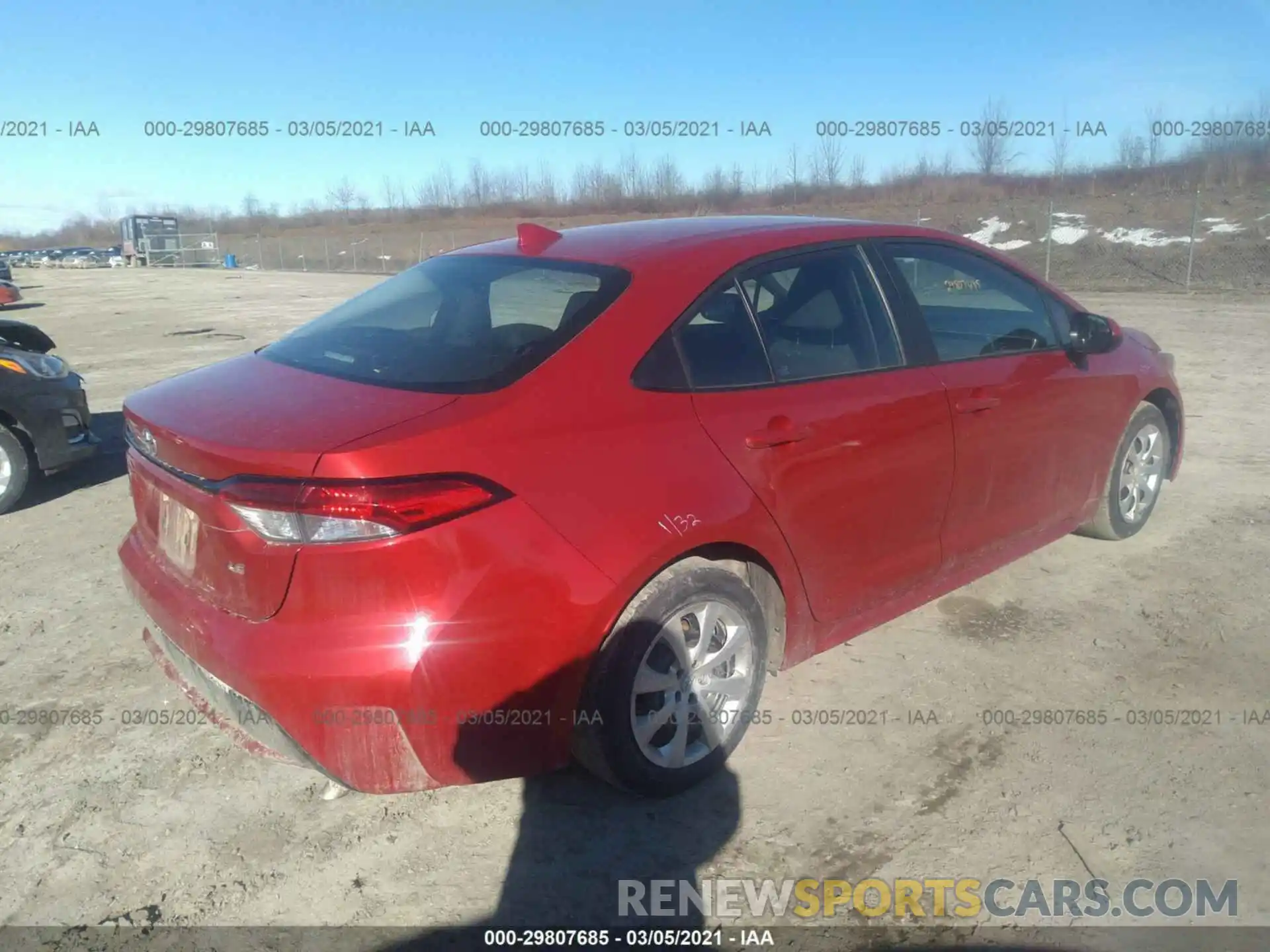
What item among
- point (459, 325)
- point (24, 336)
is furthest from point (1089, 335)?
point (24, 336)

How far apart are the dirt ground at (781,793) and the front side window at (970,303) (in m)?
1.21

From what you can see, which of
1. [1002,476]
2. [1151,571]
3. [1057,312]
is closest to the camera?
[1002,476]

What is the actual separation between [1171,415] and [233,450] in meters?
4.81

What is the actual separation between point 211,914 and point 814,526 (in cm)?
211

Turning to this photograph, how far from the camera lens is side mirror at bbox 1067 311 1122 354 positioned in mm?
4355

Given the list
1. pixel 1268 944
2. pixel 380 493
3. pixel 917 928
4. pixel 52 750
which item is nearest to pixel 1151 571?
pixel 1268 944

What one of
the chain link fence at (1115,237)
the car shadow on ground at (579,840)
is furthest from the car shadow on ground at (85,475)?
the chain link fence at (1115,237)

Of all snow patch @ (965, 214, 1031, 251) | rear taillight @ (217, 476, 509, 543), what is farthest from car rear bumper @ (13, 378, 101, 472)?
snow patch @ (965, 214, 1031, 251)

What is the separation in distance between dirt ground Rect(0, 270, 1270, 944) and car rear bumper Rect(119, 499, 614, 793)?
35cm

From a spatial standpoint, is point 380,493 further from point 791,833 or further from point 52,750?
point 52,750

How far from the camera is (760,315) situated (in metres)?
3.30

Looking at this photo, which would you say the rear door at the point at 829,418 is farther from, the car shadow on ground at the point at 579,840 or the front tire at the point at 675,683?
the car shadow on ground at the point at 579,840

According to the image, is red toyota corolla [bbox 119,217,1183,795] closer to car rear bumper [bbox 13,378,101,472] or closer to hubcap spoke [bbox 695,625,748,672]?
hubcap spoke [bbox 695,625,748,672]

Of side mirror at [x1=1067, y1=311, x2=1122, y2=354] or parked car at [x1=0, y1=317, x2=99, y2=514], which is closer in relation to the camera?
side mirror at [x1=1067, y1=311, x2=1122, y2=354]
